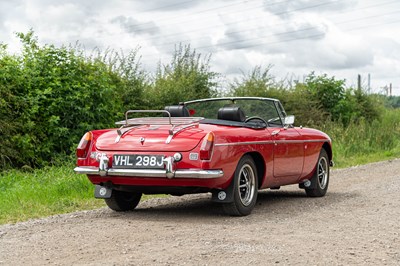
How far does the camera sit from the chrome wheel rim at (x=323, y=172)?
37.0 feet

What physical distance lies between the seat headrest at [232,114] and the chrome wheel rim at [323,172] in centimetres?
254

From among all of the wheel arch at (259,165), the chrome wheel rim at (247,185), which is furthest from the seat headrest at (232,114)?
the chrome wheel rim at (247,185)

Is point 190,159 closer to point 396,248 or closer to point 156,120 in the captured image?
point 156,120

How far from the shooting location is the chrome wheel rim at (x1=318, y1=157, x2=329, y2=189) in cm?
1128

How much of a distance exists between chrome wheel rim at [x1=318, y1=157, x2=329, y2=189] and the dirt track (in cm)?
51

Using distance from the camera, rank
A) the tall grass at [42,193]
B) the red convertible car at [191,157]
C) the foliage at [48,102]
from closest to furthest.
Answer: the red convertible car at [191,157], the tall grass at [42,193], the foliage at [48,102]

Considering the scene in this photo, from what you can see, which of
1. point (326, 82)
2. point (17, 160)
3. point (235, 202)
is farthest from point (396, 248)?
point (326, 82)

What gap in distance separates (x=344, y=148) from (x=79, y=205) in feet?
41.2

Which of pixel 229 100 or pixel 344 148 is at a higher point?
pixel 229 100

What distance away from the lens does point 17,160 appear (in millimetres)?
14070

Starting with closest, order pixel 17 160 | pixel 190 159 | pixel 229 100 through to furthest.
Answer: pixel 190 159 < pixel 229 100 < pixel 17 160

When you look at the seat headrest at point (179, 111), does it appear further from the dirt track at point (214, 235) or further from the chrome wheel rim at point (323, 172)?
the chrome wheel rim at point (323, 172)

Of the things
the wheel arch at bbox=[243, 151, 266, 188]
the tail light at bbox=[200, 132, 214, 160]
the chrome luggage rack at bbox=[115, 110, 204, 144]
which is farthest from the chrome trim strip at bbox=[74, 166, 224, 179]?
the wheel arch at bbox=[243, 151, 266, 188]

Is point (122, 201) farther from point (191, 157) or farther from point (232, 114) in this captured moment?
point (232, 114)
